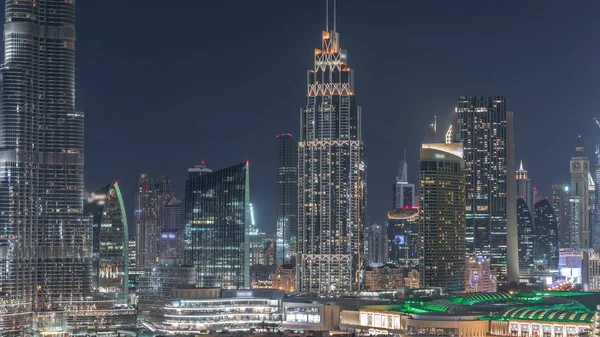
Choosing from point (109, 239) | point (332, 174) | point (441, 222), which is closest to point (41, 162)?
point (109, 239)

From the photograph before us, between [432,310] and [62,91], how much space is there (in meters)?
54.0

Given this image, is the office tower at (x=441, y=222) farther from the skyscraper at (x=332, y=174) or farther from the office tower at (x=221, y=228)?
the office tower at (x=221, y=228)

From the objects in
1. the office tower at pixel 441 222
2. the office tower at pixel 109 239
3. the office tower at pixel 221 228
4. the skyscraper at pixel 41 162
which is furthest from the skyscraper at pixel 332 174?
the skyscraper at pixel 41 162

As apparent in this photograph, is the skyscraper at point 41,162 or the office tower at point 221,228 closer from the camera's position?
the skyscraper at point 41,162

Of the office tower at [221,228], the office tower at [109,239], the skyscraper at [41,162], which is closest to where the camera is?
the skyscraper at [41,162]

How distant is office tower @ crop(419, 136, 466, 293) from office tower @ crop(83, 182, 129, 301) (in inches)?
1744

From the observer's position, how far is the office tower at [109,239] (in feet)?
578

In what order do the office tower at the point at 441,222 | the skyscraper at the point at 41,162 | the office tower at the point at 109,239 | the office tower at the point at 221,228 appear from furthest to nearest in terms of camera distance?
the office tower at the point at 441,222 → the office tower at the point at 221,228 → the office tower at the point at 109,239 → the skyscraper at the point at 41,162

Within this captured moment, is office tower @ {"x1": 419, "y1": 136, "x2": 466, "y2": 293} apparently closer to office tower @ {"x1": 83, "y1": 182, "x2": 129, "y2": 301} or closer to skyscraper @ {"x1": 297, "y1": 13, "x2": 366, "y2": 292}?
skyscraper @ {"x1": 297, "y1": 13, "x2": 366, "y2": 292}

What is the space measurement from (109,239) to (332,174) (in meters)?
31.8

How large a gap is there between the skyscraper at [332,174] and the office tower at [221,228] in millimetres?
8556

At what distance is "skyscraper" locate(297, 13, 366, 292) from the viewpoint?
179 meters

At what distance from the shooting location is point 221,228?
181 metres

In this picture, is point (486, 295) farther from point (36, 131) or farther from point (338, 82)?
point (36, 131)
